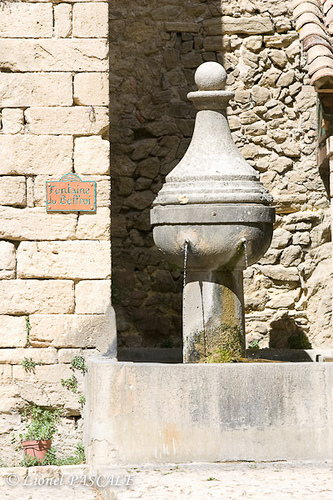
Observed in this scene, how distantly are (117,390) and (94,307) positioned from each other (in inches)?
34.9

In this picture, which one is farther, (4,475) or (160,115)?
(160,115)

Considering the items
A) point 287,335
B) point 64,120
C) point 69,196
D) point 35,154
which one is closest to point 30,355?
point 69,196

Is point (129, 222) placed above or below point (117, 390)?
above

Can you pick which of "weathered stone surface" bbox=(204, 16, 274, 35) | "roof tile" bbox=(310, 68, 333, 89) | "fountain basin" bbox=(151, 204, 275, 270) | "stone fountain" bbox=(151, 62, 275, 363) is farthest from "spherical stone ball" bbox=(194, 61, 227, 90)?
"weathered stone surface" bbox=(204, 16, 274, 35)

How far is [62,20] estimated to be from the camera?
20.1 ft

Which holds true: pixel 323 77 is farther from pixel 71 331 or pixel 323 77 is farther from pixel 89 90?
pixel 71 331

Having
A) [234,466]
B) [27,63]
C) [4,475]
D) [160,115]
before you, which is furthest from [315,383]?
[160,115]

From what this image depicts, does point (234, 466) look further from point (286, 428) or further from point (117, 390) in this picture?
point (117, 390)

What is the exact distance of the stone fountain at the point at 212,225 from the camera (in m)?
5.75

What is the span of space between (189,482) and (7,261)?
2140 millimetres

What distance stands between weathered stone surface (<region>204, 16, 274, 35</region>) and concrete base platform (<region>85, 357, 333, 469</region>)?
3911mm

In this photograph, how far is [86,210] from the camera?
19.9ft

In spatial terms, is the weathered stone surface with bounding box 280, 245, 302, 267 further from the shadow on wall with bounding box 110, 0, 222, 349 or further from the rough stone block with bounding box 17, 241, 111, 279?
the rough stone block with bounding box 17, 241, 111, 279

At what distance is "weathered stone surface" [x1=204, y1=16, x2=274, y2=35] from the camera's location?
803 cm
